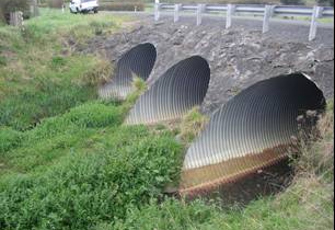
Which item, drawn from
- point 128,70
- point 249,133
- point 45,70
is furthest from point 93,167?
point 128,70

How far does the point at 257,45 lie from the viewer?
13.4m

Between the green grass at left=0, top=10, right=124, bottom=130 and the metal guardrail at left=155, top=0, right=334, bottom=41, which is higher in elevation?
the metal guardrail at left=155, top=0, right=334, bottom=41

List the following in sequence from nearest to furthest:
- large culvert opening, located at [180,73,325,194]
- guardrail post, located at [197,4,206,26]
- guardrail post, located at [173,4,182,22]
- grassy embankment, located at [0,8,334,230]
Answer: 1. grassy embankment, located at [0,8,334,230]
2. large culvert opening, located at [180,73,325,194]
3. guardrail post, located at [197,4,206,26]
4. guardrail post, located at [173,4,182,22]

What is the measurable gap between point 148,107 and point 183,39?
2.90 meters

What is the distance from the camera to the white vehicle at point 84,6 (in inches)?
1332

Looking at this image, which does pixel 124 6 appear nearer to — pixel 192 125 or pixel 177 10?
pixel 177 10

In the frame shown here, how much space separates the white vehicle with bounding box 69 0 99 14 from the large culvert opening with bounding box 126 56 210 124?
57.1ft

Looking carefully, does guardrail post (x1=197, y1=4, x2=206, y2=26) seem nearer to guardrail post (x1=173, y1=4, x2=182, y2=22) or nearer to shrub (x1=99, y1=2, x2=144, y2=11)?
guardrail post (x1=173, y1=4, x2=182, y2=22)

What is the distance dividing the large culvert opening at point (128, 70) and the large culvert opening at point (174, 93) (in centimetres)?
245

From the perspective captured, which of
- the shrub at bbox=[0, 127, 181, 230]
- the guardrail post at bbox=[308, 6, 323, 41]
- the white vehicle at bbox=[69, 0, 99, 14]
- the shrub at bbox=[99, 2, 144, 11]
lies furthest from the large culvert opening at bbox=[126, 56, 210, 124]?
the white vehicle at bbox=[69, 0, 99, 14]

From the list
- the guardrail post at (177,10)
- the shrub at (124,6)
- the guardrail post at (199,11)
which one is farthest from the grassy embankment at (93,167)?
the shrub at (124,6)

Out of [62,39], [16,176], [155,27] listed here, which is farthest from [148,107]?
[62,39]

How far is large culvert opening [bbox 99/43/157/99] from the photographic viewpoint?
2072 cm

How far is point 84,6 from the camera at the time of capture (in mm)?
34000
